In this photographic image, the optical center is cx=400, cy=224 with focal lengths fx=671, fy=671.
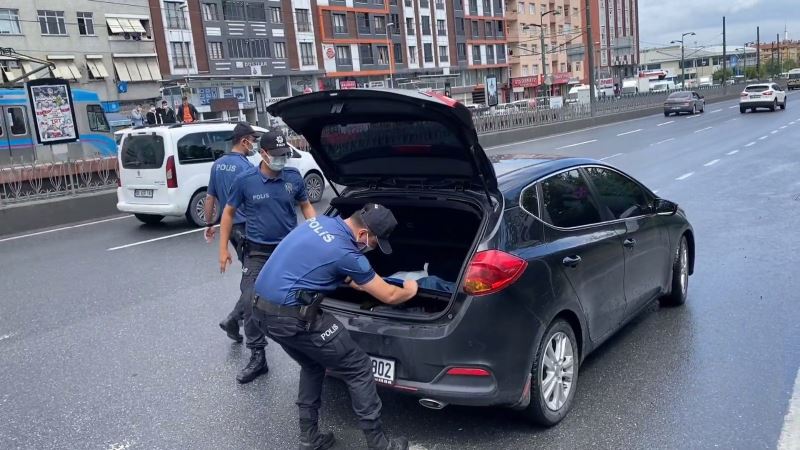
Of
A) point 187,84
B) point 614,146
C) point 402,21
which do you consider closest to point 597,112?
point 614,146

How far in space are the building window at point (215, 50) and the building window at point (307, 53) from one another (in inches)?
347

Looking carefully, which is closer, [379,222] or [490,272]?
[379,222]

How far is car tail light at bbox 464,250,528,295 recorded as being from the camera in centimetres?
352

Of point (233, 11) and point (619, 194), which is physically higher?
point (233, 11)

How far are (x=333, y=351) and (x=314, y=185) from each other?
35.6 feet

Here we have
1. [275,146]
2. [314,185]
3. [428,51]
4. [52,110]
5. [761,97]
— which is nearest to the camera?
[275,146]

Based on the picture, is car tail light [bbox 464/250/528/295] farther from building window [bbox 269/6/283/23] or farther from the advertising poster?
building window [bbox 269/6/283/23]

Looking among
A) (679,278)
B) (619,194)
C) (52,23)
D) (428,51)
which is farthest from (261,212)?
(428,51)

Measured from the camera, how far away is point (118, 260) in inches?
357

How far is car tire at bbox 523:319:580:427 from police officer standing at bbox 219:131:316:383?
2015mm

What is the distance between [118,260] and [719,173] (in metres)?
12.0

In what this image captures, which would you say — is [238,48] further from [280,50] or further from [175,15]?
[175,15]

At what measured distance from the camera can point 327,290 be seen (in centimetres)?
331

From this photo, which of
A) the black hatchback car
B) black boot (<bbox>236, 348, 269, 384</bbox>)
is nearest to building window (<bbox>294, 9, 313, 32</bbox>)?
the black hatchback car
